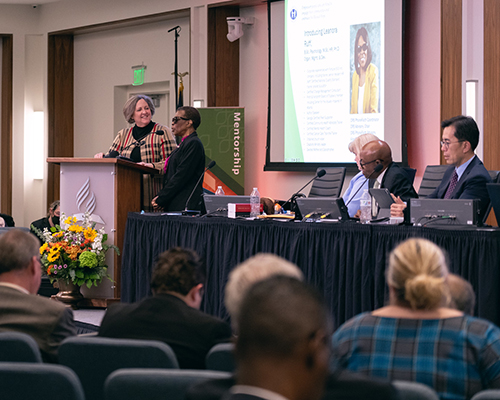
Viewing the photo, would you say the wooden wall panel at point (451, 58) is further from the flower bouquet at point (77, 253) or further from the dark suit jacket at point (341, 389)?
Answer: the dark suit jacket at point (341, 389)

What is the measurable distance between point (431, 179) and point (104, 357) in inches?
147

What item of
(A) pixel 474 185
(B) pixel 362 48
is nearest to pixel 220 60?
(B) pixel 362 48

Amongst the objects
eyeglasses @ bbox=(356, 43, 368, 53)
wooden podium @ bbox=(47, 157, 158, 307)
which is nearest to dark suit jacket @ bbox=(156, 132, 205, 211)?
wooden podium @ bbox=(47, 157, 158, 307)

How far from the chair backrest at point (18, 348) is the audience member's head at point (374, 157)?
308cm

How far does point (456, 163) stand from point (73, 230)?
2.73 metres

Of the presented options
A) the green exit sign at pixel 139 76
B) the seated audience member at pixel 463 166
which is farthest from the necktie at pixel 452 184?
the green exit sign at pixel 139 76

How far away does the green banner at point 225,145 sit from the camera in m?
7.21

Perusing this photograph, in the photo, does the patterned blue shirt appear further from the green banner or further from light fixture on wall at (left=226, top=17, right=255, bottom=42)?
light fixture on wall at (left=226, top=17, right=255, bottom=42)

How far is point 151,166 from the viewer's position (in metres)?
5.02

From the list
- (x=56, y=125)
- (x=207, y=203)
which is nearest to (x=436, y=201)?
(x=207, y=203)

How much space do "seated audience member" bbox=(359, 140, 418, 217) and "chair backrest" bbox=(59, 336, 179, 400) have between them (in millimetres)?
2837

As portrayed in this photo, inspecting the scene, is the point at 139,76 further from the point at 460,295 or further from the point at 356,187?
the point at 460,295

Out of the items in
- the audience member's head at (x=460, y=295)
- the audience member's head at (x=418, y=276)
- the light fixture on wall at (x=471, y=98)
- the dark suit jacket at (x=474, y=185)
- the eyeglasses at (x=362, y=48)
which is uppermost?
the eyeglasses at (x=362, y=48)

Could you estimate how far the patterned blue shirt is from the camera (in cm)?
143
